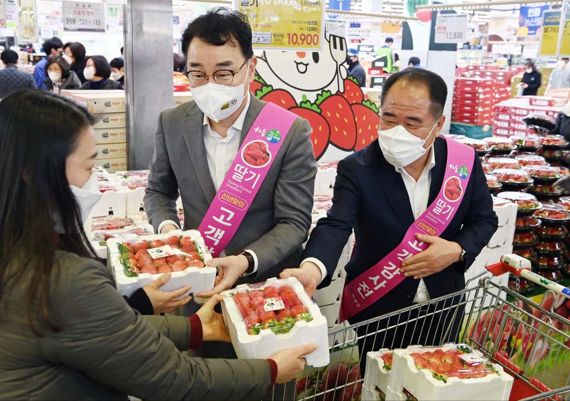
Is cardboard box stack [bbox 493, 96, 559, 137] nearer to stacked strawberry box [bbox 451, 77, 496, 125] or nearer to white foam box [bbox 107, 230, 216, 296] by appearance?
stacked strawberry box [bbox 451, 77, 496, 125]

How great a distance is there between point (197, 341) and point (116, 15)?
14147 mm

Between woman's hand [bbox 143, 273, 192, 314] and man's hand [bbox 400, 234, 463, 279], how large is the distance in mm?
891

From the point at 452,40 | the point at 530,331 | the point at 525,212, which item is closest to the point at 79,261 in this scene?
the point at 530,331

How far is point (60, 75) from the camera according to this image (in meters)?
7.86

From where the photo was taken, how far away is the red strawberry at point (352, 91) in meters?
5.51

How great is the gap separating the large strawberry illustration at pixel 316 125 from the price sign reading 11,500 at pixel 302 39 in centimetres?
56

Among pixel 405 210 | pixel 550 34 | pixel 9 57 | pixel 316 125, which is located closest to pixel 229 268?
pixel 405 210

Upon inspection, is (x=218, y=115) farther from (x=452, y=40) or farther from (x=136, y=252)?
(x=452, y=40)

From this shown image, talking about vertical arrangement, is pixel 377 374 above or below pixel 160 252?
below

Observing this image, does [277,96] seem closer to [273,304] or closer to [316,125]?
[316,125]

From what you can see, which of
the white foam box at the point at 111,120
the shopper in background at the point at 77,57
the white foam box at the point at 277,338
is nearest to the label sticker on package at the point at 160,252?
the white foam box at the point at 277,338

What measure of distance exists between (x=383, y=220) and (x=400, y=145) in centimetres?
31

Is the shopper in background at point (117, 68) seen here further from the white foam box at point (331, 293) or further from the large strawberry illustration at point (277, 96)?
the white foam box at point (331, 293)

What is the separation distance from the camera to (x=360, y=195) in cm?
237
